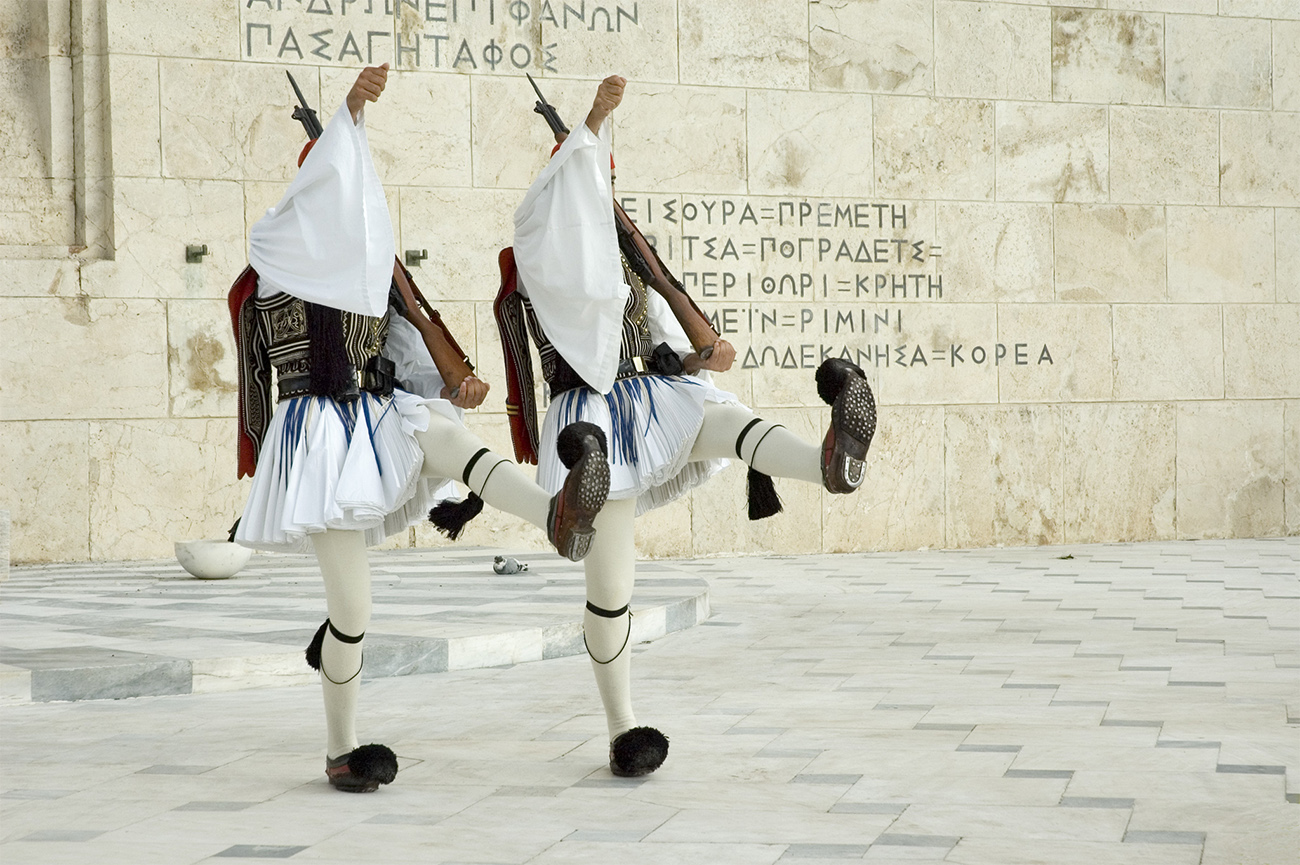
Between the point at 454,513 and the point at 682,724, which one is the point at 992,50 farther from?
the point at 454,513

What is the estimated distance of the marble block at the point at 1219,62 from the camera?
11.0 m

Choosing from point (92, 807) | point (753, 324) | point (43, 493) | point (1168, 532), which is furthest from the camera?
point (1168, 532)

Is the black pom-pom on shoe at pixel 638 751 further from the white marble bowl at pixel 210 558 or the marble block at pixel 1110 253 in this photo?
the marble block at pixel 1110 253

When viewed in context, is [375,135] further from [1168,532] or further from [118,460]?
[1168,532]

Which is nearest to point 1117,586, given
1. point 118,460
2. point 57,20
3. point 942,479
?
point 942,479

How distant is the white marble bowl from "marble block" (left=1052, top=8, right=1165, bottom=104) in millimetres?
6516

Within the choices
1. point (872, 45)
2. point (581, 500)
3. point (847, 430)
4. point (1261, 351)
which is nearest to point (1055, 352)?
point (1261, 351)

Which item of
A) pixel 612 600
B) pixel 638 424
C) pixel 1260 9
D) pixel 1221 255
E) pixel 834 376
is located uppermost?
pixel 1260 9

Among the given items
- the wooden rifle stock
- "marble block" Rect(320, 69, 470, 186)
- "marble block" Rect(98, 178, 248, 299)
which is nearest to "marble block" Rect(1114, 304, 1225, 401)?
"marble block" Rect(320, 69, 470, 186)

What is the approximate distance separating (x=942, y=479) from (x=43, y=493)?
19.0ft

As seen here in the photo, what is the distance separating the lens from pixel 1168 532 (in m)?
10.9

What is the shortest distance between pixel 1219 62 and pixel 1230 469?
117 inches

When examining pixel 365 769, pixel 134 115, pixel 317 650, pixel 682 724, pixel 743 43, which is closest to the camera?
pixel 365 769

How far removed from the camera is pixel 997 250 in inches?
417
